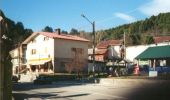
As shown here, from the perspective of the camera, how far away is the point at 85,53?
7175 centimetres

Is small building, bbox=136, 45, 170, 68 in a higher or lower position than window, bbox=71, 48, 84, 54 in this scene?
lower

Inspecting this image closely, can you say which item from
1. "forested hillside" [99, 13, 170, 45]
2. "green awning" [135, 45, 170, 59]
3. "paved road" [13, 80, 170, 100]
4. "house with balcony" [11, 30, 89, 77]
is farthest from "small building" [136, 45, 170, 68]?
"forested hillside" [99, 13, 170, 45]

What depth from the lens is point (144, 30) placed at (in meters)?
132

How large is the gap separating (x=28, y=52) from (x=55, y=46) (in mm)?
13368

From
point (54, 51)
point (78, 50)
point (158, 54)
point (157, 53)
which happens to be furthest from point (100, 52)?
point (158, 54)

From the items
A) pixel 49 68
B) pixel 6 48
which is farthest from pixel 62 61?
pixel 6 48

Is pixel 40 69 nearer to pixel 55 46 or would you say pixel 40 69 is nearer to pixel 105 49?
pixel 55 46

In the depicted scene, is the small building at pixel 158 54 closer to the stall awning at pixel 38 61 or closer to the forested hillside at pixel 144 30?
the stall awning at pixel 38 61

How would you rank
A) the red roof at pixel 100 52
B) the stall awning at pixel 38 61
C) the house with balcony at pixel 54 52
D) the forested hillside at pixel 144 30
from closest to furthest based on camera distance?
the house with balcony at pixel 54 52, the stall awning at pixel 38 61, the red roof at pixel 100 52, the forested hillside at pixel 144 30

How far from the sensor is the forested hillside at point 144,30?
338 ft

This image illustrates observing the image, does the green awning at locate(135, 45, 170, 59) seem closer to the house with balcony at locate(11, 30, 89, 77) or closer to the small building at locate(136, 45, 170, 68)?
the small building at locate(136, 45, 170, 68)

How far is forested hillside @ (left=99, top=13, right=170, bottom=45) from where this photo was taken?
10306cm

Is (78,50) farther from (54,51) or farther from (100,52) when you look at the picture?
(100,52)

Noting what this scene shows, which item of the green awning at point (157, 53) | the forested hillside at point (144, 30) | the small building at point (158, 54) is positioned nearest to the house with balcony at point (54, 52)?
the green awning at point (157, 53)
